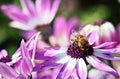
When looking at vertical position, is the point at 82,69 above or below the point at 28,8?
below

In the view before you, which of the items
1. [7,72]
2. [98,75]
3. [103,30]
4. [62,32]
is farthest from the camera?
[62,32]

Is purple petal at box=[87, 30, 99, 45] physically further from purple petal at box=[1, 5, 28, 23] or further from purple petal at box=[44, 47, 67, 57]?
purple petal at box=[1, 5, 28, 23]

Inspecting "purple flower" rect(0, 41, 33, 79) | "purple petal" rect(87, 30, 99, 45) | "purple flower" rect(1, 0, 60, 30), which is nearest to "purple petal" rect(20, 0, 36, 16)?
"purple flower" rect(1, 0, 60, 30)

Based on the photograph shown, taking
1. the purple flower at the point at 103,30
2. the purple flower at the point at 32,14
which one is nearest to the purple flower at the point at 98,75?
the purple flower at the point at 103,30

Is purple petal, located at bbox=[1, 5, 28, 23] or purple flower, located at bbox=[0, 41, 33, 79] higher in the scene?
purple petal, located at bbox=[1, 5, 28, 23]

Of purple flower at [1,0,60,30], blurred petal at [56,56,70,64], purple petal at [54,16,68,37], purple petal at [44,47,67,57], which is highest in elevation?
purple flower at [1,0,60,30]

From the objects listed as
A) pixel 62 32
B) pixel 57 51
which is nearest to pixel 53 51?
pixel 57 51

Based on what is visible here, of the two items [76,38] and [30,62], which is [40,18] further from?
[30,62]

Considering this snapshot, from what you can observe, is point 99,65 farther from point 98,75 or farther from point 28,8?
point 28,8

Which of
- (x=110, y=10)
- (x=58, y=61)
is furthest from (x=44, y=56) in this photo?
(x=110, y=10)
